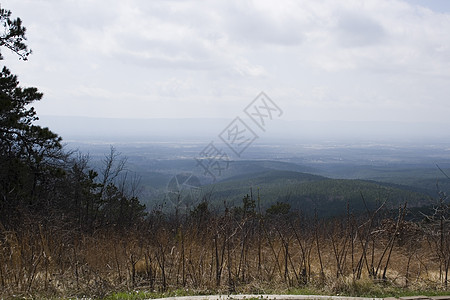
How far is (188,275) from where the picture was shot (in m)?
6.23

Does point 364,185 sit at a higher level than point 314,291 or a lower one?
lower

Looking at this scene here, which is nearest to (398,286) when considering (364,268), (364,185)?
(364,268)

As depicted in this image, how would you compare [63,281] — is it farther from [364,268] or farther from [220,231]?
[364,268]

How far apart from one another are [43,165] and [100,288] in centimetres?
882

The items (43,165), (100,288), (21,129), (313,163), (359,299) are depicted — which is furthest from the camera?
(313,163)

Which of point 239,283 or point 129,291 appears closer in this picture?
point 129,291

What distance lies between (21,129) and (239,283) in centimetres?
965

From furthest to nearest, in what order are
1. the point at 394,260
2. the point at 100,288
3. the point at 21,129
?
the point at 21,129 < the point at 394,260 < the point at 100,288

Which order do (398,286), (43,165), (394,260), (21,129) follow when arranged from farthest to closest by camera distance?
(43,165), (21,129), (394,260), (398,286)

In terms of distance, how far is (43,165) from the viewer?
12969 mm

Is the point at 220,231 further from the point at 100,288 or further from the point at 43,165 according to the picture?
the point at 43,165

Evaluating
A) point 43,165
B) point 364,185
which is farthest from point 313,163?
point 43,165

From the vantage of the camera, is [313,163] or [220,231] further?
[313,163]

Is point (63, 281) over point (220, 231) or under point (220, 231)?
under
